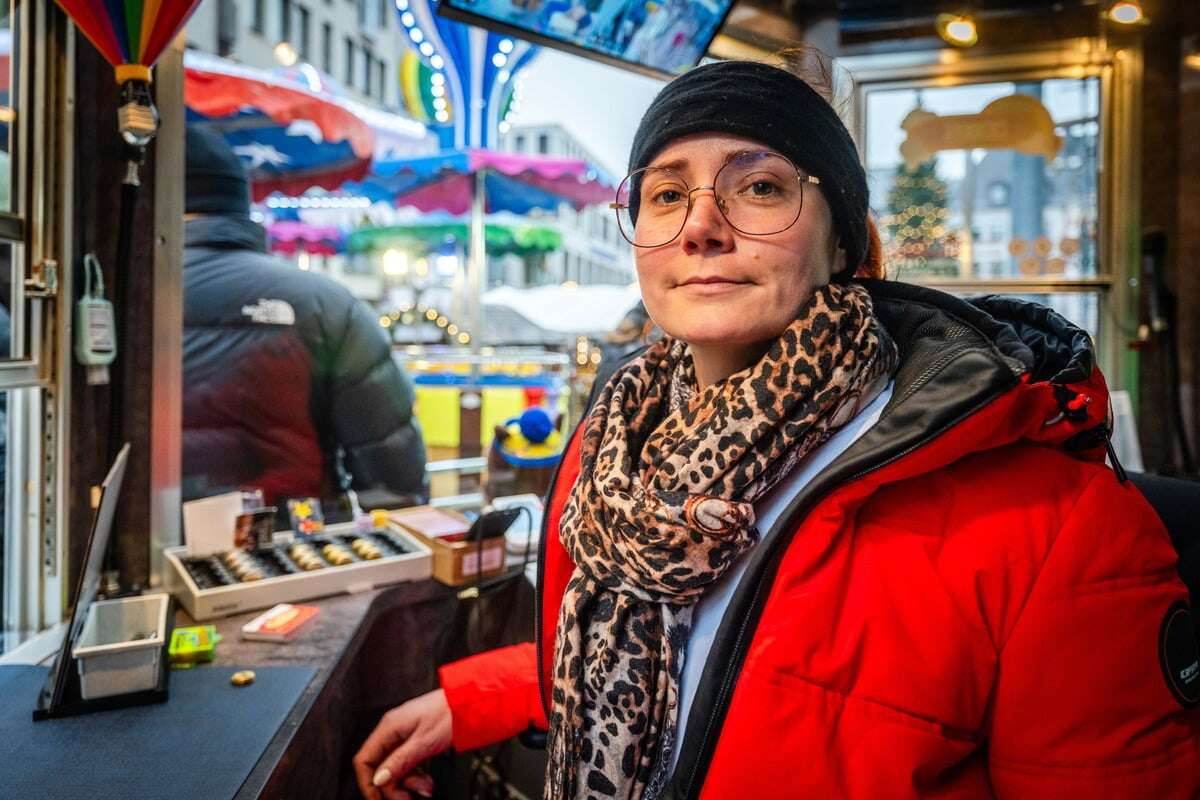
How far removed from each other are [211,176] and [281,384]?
692 millimetres

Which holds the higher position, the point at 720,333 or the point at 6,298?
the point at 6,298

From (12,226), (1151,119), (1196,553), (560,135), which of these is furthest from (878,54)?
(560,135)

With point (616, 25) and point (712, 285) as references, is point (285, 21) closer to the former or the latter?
point (616, 25)

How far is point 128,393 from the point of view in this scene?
1.86 m

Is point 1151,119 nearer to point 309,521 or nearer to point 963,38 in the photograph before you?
point 963,38

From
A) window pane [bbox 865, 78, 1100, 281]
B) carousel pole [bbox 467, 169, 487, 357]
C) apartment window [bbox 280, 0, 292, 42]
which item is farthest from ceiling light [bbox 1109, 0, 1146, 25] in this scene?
apartment window [bbox 280, 0, 292, 42]

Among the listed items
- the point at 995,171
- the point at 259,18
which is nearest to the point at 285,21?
the point at 259,18

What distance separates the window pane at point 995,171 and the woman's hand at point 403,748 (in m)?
3.45

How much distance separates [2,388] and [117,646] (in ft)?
2.05

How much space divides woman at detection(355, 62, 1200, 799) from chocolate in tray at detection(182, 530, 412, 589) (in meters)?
0.64

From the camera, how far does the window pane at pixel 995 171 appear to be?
13.0 ft

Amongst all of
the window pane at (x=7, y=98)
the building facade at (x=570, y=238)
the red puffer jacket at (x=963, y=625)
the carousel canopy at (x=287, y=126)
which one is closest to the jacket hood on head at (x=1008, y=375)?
the red puffer jacket at (x=963, y=625)

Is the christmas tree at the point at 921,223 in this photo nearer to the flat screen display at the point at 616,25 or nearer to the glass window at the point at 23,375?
the flat screen display at the point at 616,25

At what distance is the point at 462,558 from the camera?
190 centimetres
